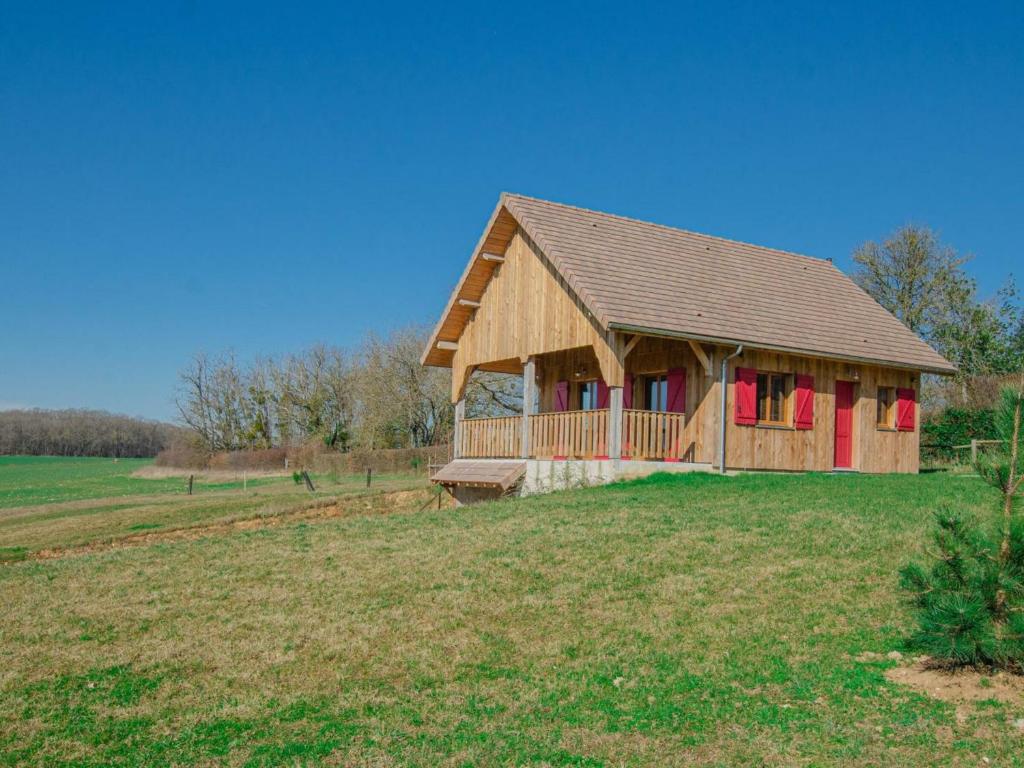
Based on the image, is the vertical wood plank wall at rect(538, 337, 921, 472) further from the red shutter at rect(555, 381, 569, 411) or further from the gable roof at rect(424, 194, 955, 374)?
the gable roof at rect(424, 194, 955, 374)

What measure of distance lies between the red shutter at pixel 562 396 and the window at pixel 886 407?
7.92 m

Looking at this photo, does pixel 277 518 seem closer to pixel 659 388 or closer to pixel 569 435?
pixel 569 435

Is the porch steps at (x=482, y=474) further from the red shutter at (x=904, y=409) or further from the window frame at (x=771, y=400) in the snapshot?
the red shutter at (x=904, y=409)

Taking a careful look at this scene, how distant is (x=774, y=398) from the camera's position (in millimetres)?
22344

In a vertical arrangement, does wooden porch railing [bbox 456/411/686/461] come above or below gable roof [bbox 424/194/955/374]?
below

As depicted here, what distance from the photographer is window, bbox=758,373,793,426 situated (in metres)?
22.1

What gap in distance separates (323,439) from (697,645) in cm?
5281

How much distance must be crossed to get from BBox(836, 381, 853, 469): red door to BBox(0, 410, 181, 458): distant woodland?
307ft

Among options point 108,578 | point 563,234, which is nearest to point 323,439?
point 563,234

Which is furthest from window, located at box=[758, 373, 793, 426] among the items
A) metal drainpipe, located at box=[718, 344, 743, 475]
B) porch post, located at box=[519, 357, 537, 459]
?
porch post, located at box=[519, 357, 537, 459]

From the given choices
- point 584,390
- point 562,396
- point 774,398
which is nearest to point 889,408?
point 774,398

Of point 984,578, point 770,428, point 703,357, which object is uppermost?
point 703,357

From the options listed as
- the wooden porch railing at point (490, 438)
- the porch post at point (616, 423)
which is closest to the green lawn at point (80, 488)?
the wooden porch railing at point (490, 438)

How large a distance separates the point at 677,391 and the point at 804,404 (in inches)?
122
